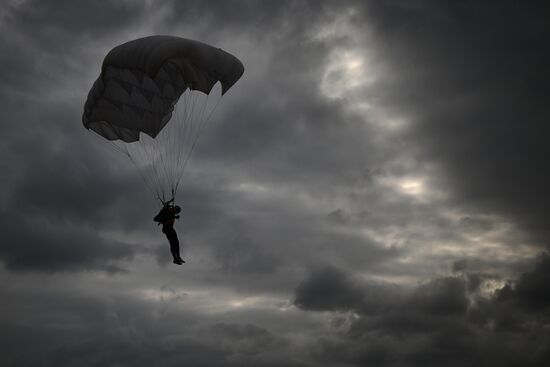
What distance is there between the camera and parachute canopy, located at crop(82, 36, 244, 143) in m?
30.4

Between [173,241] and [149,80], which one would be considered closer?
[173,241]

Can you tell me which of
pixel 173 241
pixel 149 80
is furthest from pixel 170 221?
pixel 149 80

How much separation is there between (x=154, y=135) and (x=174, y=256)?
6.26 m

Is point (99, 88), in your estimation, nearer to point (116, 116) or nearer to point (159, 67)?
point (116, 116)

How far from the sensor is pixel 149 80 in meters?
33.1

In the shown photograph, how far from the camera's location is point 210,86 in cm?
3219

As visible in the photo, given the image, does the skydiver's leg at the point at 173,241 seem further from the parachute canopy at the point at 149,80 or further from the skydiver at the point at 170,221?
the parachute canopy at the point at 149,80

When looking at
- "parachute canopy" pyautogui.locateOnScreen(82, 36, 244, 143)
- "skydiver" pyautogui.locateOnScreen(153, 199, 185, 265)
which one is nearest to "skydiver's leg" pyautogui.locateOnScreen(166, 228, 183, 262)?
"skydiver" pyautogui.locateOnScreen(153, 199, 185, 265)

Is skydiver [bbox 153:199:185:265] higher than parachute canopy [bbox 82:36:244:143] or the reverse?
the reverse

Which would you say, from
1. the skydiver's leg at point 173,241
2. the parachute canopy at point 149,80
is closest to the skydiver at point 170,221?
the skydiver's leg at point 173,241

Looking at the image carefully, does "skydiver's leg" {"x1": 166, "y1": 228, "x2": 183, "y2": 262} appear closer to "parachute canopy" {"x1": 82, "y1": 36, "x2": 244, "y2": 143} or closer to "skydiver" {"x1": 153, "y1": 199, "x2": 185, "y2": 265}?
"skydiver" {"x1": 153, "y1": 199, "x2": 185, "y2": 265}

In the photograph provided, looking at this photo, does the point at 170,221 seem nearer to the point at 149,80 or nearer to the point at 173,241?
the point at 173,241

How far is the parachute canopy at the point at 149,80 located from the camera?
30.4 metres

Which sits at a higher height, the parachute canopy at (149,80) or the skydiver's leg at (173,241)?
the parachute canopy at (149,80)
